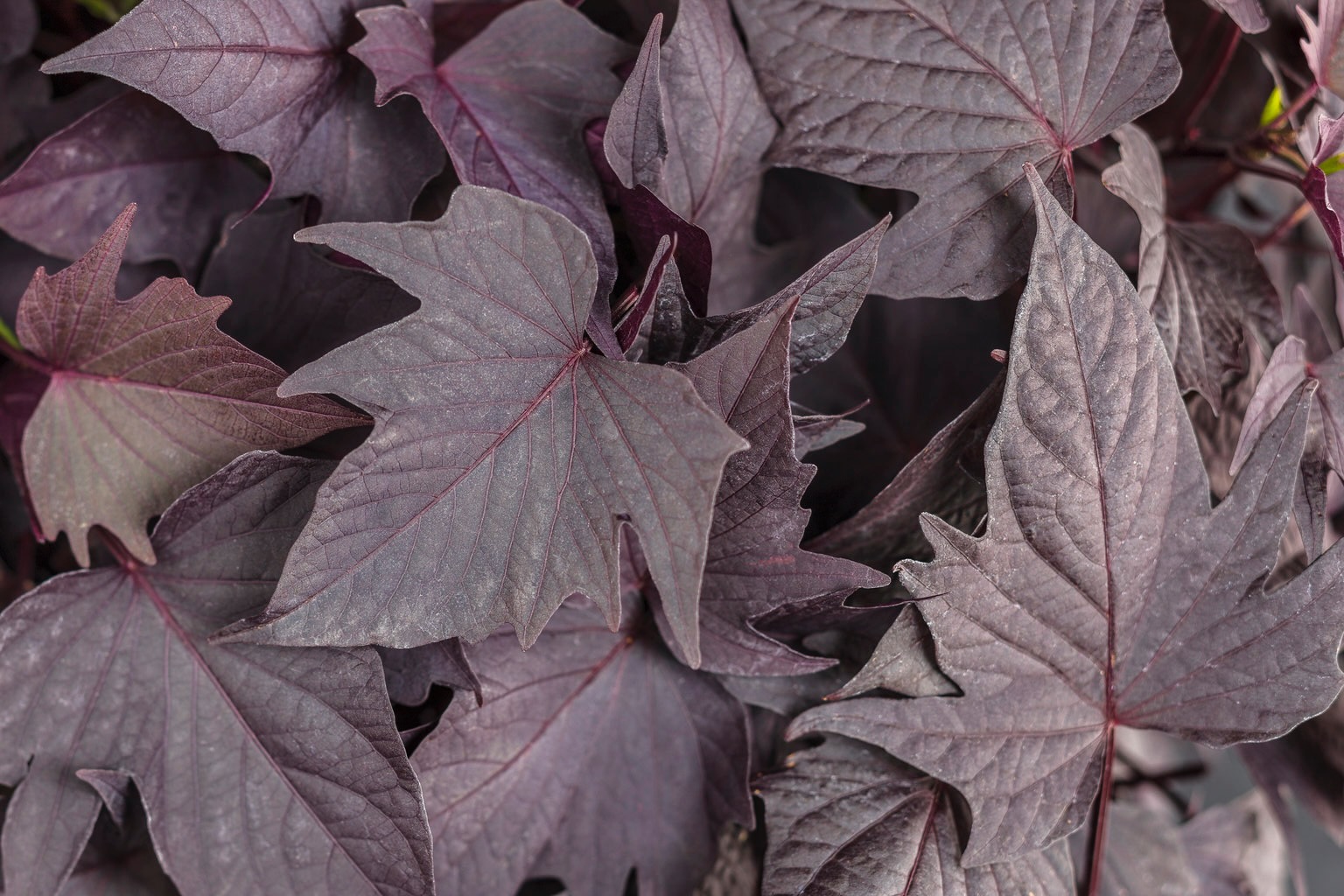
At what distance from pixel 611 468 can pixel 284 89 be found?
225 mm

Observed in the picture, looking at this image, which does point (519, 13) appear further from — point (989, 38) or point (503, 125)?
point (989, 38)

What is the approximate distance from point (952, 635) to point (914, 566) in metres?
0.04

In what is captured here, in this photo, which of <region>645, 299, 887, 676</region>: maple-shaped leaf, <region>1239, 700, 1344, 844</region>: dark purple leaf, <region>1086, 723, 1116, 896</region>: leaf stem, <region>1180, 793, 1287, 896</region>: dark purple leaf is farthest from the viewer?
<region>1180, 793, 1287, 896</region>: dark purple leaf

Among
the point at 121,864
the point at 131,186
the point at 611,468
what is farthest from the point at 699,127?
the point at 121,864

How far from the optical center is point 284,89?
0.43 m

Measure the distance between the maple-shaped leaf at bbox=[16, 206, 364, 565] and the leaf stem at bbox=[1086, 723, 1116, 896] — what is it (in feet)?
1.20

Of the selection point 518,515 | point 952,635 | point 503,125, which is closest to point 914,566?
point 952,635

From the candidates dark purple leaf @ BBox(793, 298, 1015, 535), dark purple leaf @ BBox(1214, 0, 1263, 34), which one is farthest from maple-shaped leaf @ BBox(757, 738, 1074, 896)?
dark purple leaf @ BBox(1214, 0, 1263, 34)

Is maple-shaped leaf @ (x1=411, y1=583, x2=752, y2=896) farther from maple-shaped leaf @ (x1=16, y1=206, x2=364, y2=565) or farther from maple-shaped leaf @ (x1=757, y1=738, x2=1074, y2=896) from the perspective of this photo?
maple-shaped leaf @ (x1=16, y1=206, x2=364, y2=565)

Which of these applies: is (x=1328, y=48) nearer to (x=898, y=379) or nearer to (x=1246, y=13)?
(x=1246, y=13)

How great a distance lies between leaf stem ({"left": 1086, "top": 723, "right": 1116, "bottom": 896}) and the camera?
18.2 inches

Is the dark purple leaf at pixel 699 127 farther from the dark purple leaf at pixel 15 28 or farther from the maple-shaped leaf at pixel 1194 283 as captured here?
the dark purple leaf at pixel 15 28

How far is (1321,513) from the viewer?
0.47m

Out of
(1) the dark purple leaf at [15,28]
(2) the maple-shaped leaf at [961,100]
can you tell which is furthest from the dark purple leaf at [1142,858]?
(1) the dark purple leaf at [15,28]
